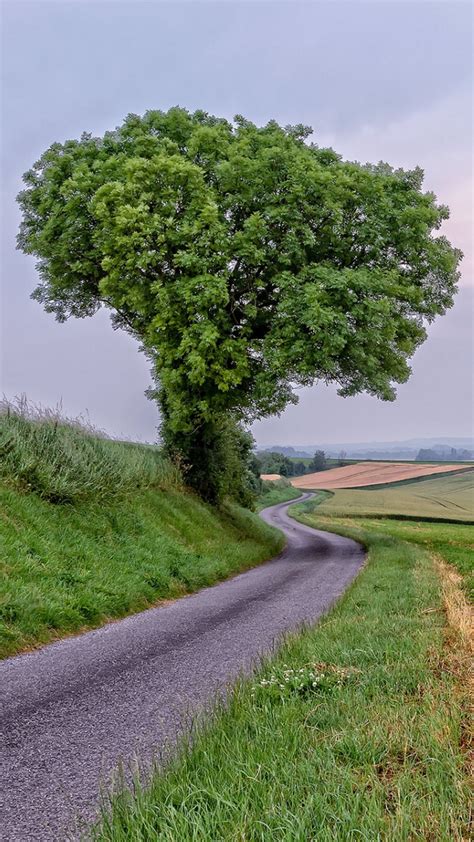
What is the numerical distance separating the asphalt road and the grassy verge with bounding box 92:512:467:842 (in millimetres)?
559

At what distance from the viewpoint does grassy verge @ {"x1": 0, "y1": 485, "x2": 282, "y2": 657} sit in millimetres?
7625

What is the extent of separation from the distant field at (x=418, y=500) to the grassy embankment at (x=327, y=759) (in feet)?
132

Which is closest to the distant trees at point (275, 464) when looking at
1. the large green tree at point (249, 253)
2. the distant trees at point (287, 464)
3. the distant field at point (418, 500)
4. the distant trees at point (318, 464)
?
the distant trees at point (287, 464)

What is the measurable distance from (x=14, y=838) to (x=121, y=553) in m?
8.58

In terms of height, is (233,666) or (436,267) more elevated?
(436,267)

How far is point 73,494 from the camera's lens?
1174 centimetres

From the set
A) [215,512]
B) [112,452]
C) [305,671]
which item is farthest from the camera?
[215,512]

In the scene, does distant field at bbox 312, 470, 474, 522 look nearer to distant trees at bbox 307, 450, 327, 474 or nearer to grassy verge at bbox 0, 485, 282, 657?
grassy verge at bbox 0, 485, 282, 657

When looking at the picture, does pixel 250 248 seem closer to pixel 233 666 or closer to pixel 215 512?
pixel 215 512

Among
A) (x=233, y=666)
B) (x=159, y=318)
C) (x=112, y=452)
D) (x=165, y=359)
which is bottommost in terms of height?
(x=233, y=666)

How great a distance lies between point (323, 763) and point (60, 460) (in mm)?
10452

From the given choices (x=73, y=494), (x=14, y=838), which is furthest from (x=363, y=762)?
(x=73, y=494)

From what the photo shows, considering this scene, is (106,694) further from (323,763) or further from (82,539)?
(82,539)

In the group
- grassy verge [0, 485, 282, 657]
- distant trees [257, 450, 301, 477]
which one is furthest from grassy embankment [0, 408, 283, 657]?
distant trees [257, 450, 301, 477]
